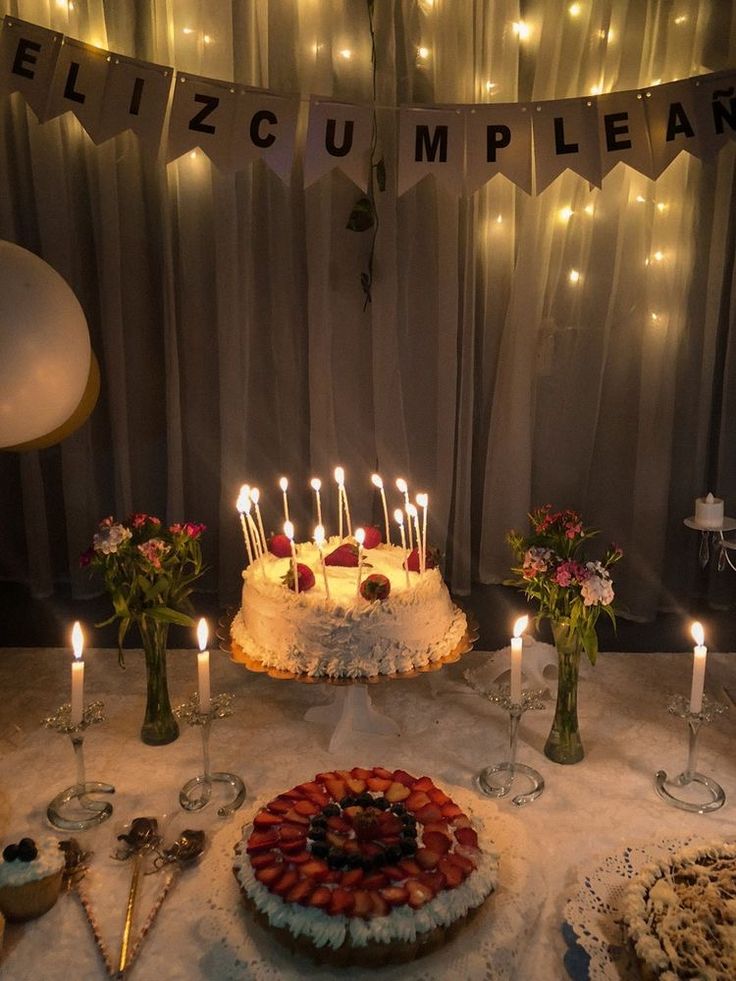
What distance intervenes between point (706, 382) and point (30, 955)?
118 inches

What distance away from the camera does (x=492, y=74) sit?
3.23 m

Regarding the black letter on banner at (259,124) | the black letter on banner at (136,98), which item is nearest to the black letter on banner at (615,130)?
the black letter on banner at (259,124)

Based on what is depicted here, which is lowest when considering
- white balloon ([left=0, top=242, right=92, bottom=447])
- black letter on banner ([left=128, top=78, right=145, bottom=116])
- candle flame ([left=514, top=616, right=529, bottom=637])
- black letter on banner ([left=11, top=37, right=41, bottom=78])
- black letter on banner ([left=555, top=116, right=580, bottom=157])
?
candle flame ([left=514, top=616, right=529, bottom=637])

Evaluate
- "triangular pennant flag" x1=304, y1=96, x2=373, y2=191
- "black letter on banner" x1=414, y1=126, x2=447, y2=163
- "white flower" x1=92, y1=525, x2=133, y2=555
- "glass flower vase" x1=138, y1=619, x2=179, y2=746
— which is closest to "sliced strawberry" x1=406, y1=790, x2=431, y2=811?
"glass flower vase" x1=138, y1=619, x2=179, y2=746

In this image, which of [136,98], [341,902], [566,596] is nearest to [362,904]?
[341,902]

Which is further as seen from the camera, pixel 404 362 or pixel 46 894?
pixel 404 362

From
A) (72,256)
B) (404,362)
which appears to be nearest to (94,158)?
(72,256)

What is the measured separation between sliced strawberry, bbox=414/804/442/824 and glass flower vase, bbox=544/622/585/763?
524 mm

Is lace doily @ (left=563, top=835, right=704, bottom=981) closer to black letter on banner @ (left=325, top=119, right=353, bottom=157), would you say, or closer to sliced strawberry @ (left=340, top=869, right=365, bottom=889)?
sliced strawberry @ (left=340, top=869, right=365, bottom=889)

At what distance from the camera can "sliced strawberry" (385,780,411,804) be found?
170cm

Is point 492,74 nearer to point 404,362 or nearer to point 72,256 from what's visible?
point 404,362

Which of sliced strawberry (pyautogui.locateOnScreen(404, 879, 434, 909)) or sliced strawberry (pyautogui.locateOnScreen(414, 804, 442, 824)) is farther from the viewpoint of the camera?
sliced strawberry (pyautogui.locateOnScreen(414, 804, 442, 824))

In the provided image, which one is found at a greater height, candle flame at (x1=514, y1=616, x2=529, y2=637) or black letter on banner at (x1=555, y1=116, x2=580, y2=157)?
black letter on banner at (x1=555, y1=116, x2=580, y2=157)

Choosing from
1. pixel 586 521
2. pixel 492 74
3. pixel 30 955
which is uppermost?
pixel 492 74
